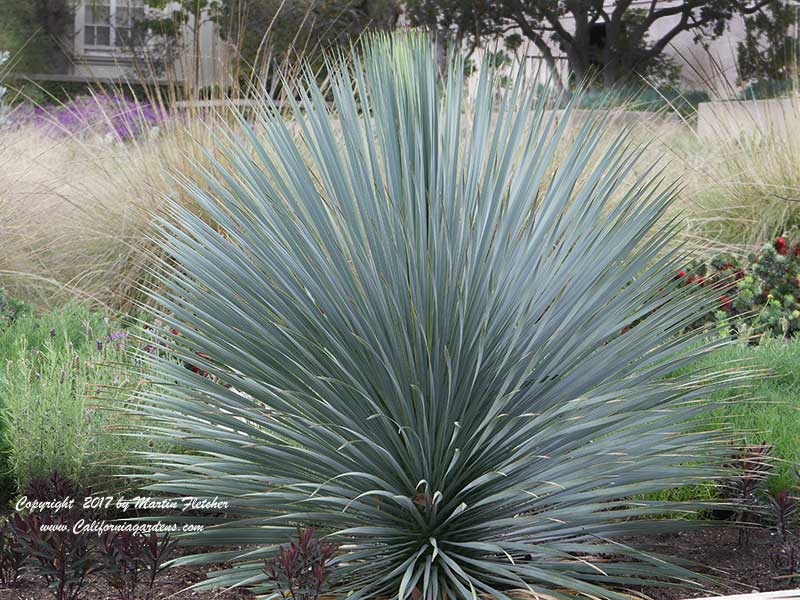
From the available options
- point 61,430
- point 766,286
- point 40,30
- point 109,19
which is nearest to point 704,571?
point 61,430

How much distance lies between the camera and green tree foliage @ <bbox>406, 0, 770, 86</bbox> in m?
18.4

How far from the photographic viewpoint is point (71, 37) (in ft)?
68.4

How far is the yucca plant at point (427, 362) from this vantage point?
2.12 m

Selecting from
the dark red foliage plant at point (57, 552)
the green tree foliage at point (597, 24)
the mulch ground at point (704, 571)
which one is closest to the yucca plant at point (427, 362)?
the mulch ground at point (704, 571)

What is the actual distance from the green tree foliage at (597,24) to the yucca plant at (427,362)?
55.0 ft

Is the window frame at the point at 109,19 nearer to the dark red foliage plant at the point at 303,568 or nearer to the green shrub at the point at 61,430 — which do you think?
the green shrub at the point at 61,430

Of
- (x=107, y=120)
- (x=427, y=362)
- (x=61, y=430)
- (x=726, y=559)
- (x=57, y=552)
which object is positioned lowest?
(x=726, y=559)

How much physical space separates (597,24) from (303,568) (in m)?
19.3

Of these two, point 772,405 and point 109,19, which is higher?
point 109,19

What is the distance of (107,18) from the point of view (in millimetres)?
21266

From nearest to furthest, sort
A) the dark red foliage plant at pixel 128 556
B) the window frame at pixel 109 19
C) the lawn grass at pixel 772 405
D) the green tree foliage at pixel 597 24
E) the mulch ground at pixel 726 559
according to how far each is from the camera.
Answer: the dark red foliage plant at pixel 128 556 → the mulch ground at pixel 726 559 → the lawn grass at pixel 772 405 → the green tree foliage at pixel 597 24 → the window frame at pixel 109 19

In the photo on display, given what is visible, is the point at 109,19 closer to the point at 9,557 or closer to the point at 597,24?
the point at 597,24

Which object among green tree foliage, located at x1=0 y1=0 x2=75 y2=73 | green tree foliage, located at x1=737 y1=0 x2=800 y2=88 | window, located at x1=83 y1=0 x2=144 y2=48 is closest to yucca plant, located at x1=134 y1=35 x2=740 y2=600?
green tree foliage, located at x1=737 y1=0 x2=800 y2=88

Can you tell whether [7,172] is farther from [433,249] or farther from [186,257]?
[433,249]
